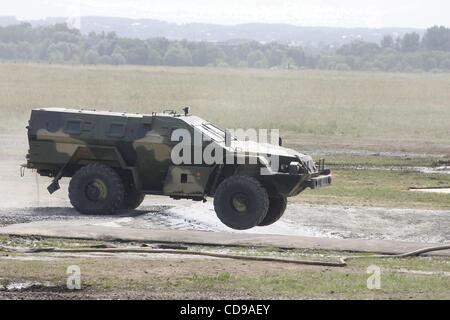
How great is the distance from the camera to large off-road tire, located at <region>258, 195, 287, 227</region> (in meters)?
20.8

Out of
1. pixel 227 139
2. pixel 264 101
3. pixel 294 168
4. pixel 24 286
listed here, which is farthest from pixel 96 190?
pixel 264 101

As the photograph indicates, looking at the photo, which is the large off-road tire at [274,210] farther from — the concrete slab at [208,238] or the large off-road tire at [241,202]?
the concrete slab at [208,238]

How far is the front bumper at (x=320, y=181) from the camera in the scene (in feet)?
66.1

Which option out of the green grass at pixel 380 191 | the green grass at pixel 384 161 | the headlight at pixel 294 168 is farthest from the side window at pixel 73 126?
the green grass at pixel 384 161

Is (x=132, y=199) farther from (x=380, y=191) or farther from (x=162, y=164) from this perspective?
(x=380, y=191)

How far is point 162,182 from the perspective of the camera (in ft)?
69.1

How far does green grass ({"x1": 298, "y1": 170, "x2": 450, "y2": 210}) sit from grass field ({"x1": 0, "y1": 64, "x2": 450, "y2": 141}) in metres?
13.3

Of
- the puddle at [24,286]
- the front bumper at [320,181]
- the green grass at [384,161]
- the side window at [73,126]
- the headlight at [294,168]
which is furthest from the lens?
the green grass at [384,161]

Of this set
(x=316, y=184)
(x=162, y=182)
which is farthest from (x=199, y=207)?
(x=316, y=184)

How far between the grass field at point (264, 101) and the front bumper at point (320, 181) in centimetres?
2213

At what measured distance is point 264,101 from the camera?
61.4 meters

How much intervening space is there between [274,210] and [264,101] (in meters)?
40.7

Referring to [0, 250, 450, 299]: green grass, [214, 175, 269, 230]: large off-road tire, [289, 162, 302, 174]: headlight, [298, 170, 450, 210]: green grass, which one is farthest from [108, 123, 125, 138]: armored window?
[0, 250, 450, 299]: green grass
